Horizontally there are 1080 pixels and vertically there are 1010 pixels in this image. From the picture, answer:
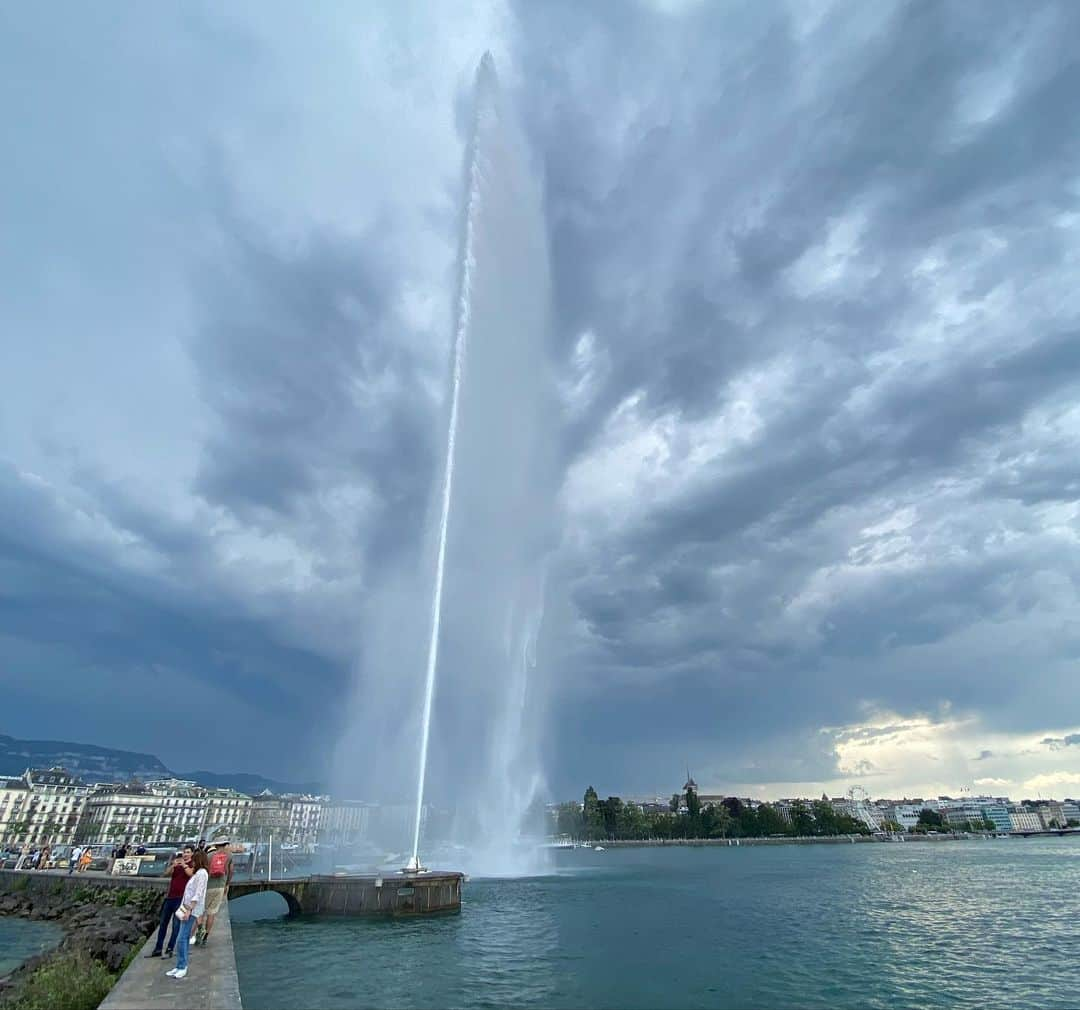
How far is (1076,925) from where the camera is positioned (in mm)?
42312

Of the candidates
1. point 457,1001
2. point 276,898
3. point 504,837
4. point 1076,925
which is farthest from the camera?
point 504,837

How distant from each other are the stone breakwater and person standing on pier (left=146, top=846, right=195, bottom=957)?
18.0 feet

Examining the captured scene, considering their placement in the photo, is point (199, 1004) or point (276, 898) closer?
point (199, 1004)

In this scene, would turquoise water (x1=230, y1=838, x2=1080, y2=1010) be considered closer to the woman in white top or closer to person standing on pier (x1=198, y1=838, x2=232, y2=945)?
person standing on pier (x1=198, y1=838, x2=232, y2=945)

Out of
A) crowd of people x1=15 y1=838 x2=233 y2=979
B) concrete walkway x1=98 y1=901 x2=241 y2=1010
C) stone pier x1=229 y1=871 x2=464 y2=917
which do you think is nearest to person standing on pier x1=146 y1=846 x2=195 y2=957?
crowd of people x1=15 y1=838 x2=233 y2=979

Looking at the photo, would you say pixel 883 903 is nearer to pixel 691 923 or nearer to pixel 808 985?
pixel 691 923

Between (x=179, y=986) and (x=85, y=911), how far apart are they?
3653 centimetres

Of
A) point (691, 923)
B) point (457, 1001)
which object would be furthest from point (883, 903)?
point (457, 1001)

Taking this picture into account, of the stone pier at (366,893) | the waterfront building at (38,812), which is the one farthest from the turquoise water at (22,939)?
the waterfront building at (38,812)

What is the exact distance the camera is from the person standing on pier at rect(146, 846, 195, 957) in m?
17.7

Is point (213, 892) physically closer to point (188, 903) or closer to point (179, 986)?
point (188, 903)

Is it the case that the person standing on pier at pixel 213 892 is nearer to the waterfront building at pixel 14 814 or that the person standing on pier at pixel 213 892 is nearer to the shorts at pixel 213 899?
the shorts at pixel 213 899

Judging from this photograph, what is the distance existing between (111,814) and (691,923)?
600 feet

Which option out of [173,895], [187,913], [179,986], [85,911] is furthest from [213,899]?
[85,911]
